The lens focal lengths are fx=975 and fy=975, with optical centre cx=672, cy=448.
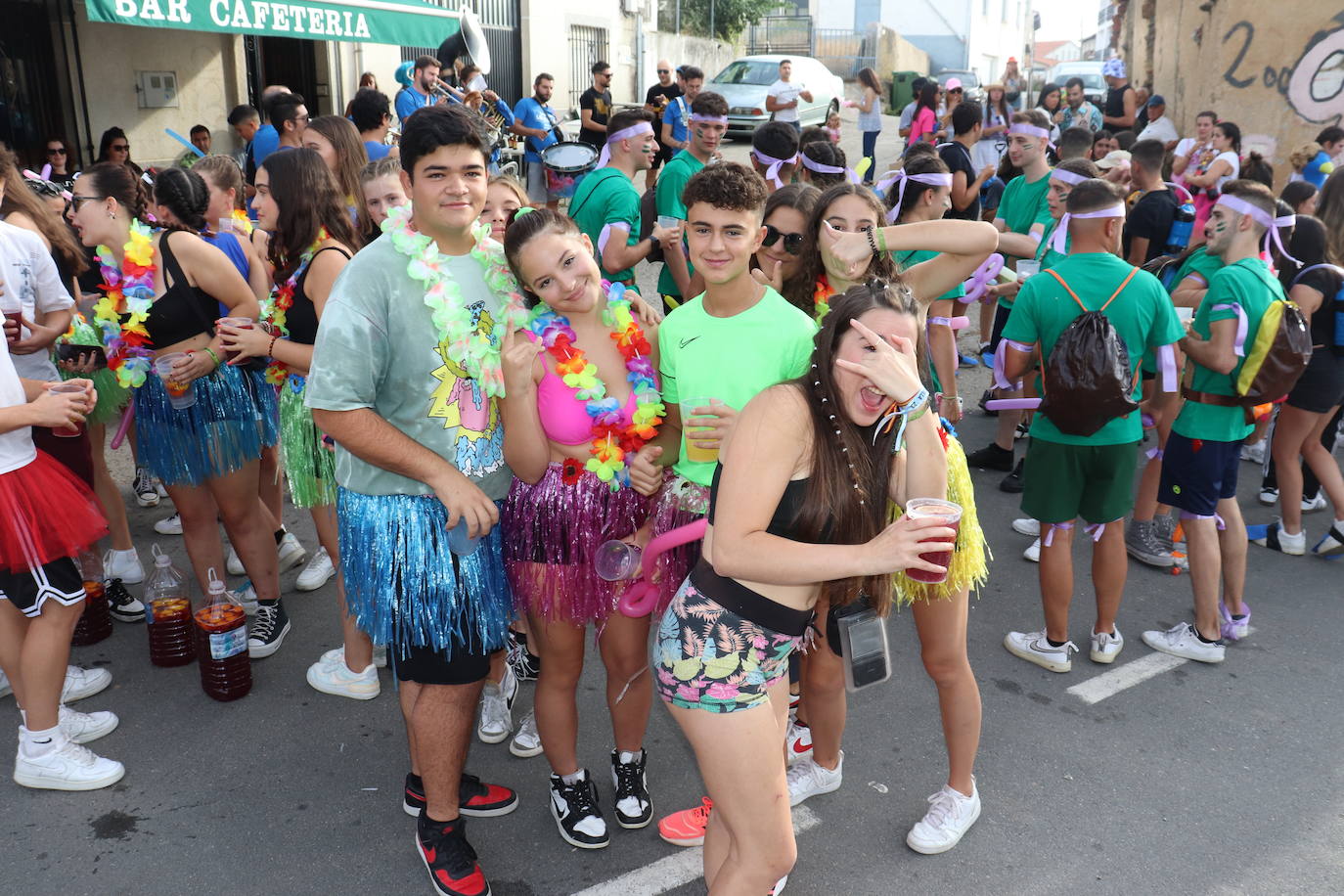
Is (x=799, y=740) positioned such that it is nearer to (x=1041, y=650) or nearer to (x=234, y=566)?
(x=1041, y=650)

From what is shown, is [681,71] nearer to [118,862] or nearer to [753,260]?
[753,260]

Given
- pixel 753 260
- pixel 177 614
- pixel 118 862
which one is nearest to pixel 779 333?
pixel 753 260

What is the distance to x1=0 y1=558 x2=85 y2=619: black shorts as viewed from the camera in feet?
10.5

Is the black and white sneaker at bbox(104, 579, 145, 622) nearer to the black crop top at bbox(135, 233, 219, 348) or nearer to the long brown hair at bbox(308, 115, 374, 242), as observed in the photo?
the black crop top at bbox(135, 233, 219, 348)

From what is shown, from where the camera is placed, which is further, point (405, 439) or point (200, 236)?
point (200, 236)

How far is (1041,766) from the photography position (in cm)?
351

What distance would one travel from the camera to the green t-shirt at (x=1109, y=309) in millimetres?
3826

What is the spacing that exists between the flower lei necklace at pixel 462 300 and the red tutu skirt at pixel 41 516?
1535 millimetres

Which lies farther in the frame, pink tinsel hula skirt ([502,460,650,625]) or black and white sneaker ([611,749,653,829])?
black and white sneaker ([611,749,653,829])

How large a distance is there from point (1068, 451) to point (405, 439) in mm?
2667

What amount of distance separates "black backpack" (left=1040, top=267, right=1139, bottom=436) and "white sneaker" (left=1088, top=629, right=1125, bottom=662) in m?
0.95

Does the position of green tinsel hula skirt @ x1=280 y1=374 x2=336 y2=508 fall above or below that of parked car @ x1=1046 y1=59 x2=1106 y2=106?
below

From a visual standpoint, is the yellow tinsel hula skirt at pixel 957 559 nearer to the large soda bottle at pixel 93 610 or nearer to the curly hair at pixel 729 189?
the curly hair at pixel 729 189

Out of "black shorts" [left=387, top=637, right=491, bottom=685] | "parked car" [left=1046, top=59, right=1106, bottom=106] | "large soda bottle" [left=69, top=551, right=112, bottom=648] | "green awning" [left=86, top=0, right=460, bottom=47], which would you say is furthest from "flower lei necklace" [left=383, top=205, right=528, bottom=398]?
"parked car" [left=1046, top=59, right=1106, bottom=106]
